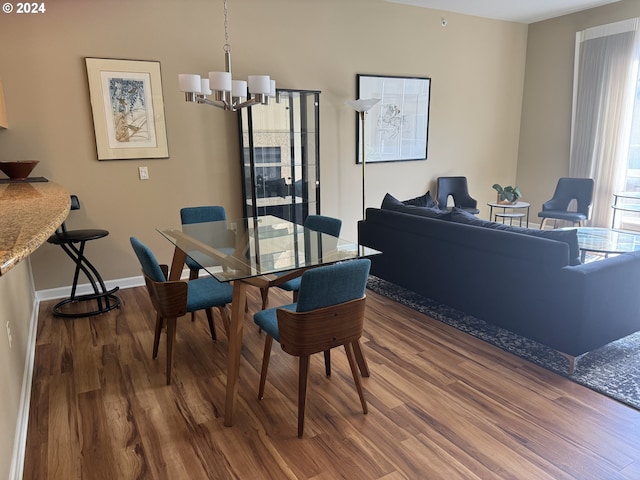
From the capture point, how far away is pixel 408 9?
5.20 meters

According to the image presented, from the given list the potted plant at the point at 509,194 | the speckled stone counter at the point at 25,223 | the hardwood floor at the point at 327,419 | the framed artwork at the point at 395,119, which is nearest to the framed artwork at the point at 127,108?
the hardwood floor at the point at 327,419

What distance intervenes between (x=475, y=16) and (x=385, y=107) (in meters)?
1.87

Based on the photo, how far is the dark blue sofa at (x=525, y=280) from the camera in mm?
2516

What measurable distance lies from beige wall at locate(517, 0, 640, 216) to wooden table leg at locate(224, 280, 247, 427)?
555 cm

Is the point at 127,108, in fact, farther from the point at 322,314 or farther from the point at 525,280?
the point at 525,280

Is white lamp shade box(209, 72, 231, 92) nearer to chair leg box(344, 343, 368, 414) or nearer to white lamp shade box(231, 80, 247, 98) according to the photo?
white lamp shade box(231, 80, 247, 98)

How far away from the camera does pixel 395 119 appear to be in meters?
5.45

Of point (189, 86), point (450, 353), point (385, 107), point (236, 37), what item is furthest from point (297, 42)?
point (450, 353)

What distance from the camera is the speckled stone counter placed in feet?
2.92

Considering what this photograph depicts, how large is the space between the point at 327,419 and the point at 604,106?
17.9ft

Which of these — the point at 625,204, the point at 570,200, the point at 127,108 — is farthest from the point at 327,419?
the point at 625,204

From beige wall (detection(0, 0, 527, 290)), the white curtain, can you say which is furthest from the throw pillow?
the white curtain

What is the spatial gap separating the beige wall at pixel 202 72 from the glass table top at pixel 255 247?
1.21 meters

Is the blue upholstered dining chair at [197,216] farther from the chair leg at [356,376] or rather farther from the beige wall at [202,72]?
the chair leg at [356,376]
